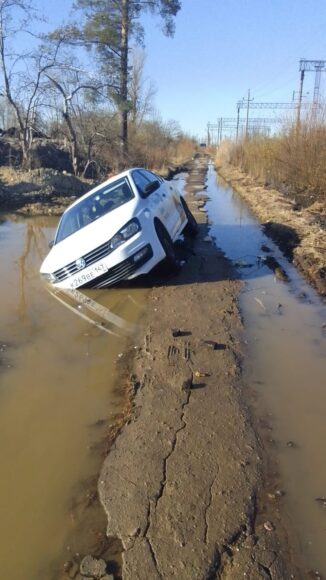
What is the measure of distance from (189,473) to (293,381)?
1702mm

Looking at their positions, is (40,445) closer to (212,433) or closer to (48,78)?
(212,433)

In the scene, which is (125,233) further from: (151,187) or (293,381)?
(293,381)

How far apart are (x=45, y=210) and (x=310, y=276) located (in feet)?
33.4

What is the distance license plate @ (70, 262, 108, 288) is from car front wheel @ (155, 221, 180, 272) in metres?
1.02

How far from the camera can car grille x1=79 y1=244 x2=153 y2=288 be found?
22.7ft

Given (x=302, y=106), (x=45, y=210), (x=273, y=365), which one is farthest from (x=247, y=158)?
(x=273, y=365)

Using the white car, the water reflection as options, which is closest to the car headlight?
the white car

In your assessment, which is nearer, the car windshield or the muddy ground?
the muddy ground

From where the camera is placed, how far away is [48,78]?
19.6 meters

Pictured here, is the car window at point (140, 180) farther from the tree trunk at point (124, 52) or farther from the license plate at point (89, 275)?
the tree trunk at point (124, 52)

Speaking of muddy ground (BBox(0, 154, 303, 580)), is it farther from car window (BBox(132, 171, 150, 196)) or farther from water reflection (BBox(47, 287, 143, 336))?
car window (BBox(132, 171, 150, 196))

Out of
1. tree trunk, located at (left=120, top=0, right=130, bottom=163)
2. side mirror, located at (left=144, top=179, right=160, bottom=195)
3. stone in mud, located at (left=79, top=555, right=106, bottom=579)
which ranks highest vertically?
tree trunk, located at (left=120, top=0, right=130, bottom=163)

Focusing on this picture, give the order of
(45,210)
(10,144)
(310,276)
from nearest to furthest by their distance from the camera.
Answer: (310,276) < (45,210) < (10,144)

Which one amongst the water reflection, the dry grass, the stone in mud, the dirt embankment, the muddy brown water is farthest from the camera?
the dry grass
